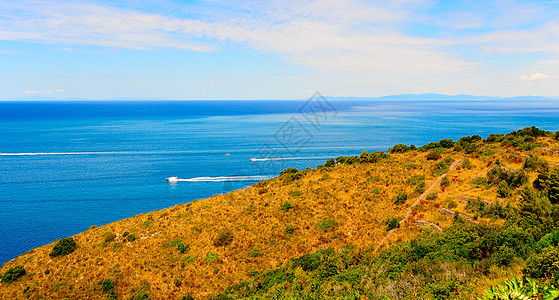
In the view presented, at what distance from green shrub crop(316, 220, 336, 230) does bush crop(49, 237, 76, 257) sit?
20.9 meters

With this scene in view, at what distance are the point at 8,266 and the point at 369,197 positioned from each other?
103ft

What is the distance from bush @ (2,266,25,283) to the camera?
2261cm

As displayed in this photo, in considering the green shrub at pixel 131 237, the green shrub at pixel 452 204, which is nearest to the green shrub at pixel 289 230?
the green shrub at pixel 452 204

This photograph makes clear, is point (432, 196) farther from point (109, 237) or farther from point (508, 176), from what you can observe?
point (109, 237)

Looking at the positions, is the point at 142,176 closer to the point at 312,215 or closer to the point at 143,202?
the point at 143,202

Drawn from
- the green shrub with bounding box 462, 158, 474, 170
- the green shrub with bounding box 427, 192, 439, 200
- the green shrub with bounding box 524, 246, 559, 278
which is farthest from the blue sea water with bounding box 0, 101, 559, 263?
the green shrub with bounding box 524, 246, 559, 278

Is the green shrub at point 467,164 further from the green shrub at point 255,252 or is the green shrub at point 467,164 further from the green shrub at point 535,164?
the green shrub at point 255,252

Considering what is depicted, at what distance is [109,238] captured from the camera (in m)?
26.5

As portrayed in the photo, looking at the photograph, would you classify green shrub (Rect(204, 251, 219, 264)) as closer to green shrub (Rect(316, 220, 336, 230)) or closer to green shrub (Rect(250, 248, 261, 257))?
green shrub (Rect(250, 248, 261, 257))

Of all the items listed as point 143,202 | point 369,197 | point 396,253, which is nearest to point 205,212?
point 369,197

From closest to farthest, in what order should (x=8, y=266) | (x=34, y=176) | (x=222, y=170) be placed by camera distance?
(x=8, y=266) → (x=34, y=176) → (x=222, y=170)

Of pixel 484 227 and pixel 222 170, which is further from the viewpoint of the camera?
pixel 222 170

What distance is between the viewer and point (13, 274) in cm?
2291

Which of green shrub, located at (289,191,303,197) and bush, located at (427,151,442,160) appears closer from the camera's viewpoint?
green shrub, located at (289,191,303,197)
